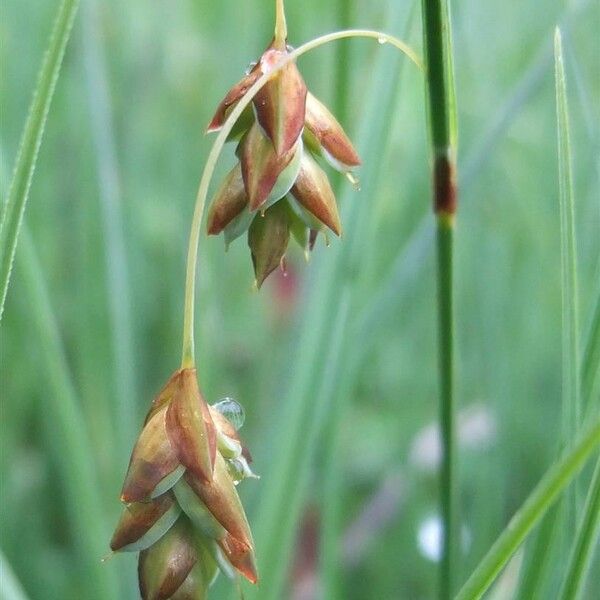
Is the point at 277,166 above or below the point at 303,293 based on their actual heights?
above

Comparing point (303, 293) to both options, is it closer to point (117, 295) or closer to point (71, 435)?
point (117, 295)

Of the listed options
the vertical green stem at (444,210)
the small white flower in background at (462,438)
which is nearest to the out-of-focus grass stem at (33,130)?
the vertical green stem at (444,210)

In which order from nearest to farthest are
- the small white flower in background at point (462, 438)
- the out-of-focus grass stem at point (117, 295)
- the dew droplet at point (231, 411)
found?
the dew droplet at point (231, 411)
the out-of-focus grass stem at point (117, 295)
the small white flower in background at point (462, 438)

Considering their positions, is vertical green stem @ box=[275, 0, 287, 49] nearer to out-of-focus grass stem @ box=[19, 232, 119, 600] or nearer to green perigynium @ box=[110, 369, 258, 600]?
green perigynium @ box=[110, 369, 258, 600]

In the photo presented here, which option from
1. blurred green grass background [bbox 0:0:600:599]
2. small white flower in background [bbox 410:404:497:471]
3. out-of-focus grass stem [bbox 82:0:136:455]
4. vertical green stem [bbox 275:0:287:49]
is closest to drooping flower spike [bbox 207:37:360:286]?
vertical green stem [bbox 275:0:287:49]

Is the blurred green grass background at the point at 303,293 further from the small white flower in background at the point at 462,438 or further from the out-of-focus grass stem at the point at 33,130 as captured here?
the out-of-focus grass stem at the point at 33,130

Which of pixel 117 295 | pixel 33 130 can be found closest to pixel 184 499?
pixel 33 130
